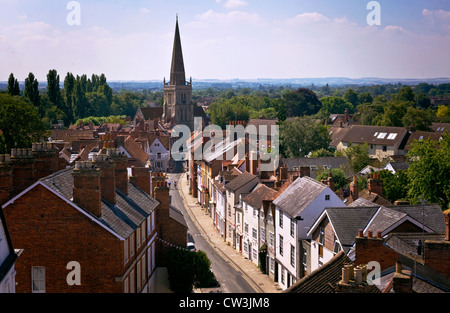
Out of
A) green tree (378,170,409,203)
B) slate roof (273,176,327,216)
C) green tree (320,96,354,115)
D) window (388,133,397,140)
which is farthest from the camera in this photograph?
green tree (320,96,354,115)

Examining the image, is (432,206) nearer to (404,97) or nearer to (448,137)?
(448,137)

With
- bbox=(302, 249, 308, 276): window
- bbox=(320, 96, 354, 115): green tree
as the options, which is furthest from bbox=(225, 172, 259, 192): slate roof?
bbox=(320, 96, 354, 115): green tree

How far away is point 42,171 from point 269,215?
18580 mm

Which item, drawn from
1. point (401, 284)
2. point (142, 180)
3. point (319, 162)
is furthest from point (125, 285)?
point (319, 162)

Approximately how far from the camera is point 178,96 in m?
137

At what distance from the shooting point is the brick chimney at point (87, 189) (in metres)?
18.2

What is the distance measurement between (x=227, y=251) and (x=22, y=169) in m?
26.2

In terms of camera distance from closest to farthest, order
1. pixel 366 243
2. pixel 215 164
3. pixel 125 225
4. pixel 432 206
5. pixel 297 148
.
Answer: pixel 366 243, pixel 125 225, pixel 432 206, pixel 215 164, pixel 297 148

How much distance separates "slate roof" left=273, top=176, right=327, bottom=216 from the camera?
30.6 metres

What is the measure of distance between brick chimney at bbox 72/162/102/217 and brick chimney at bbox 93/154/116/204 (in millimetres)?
2569

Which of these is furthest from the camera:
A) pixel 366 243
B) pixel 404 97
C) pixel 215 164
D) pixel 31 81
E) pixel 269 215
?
pixel 404 97

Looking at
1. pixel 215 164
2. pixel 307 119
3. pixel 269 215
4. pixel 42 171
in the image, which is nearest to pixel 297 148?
pixel 307 119

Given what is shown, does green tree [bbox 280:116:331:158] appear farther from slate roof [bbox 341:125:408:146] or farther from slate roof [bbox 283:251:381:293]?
slate roof [bbox 283:251:381:293]
